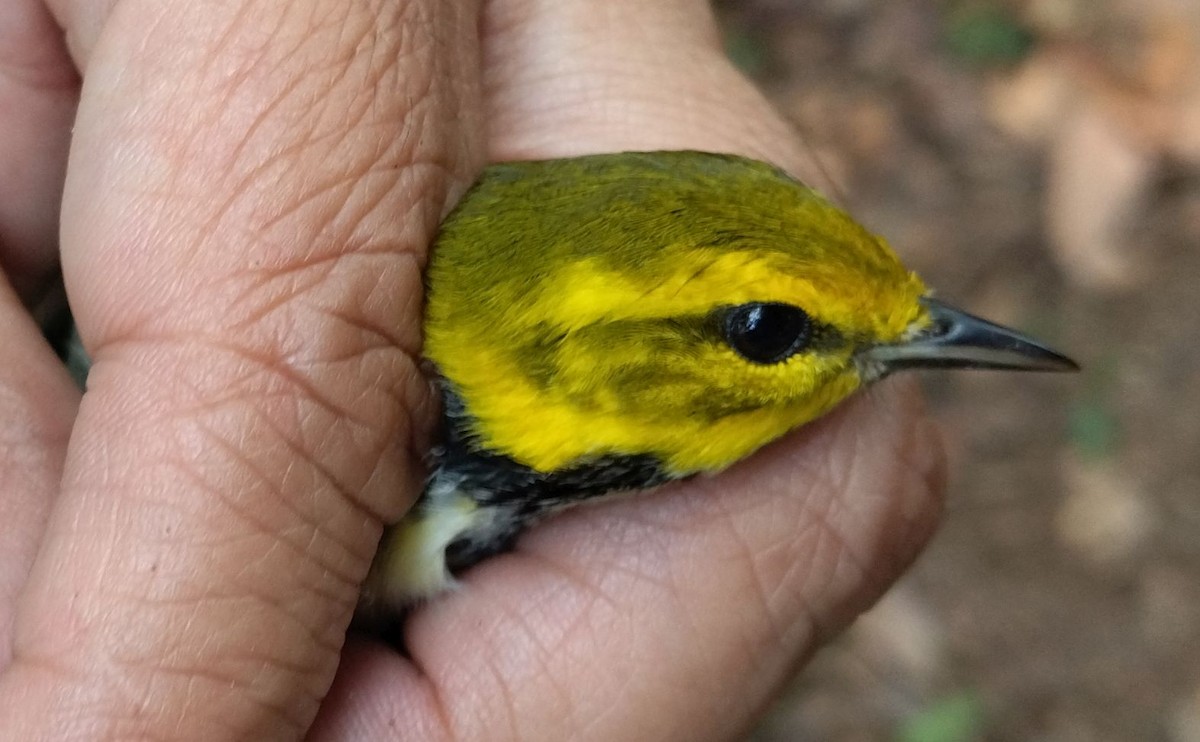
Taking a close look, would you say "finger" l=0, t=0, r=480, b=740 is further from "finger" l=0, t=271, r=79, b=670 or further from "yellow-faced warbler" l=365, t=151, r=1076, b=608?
"finger" l=0, t=271, r=79, b=670

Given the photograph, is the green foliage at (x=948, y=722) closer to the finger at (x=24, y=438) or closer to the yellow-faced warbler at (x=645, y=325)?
the yellow-faced warbler at (x=645, y=325)

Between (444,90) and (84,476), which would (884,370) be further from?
(84,476)

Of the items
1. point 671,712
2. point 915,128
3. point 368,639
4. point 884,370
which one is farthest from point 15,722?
point 915,128

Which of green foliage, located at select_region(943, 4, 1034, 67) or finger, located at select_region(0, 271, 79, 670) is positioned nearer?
finger, located at select_region(0, 271, 79, 670)

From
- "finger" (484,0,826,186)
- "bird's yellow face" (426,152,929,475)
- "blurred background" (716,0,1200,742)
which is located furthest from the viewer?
"blurred background" (716,0,1200,742)

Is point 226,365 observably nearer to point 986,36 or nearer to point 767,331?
point 767,331

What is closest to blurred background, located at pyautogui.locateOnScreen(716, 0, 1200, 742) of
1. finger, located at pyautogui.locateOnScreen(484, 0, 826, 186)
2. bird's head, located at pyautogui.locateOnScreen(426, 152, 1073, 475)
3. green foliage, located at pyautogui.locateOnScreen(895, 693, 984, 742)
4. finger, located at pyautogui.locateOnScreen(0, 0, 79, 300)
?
green foliage, located at pyautogui.locateOnScreen(895, 693, 984, 742)

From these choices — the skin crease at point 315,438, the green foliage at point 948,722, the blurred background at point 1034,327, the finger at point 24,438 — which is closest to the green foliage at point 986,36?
the blurred background at point 1034,327

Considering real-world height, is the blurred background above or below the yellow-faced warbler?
below
